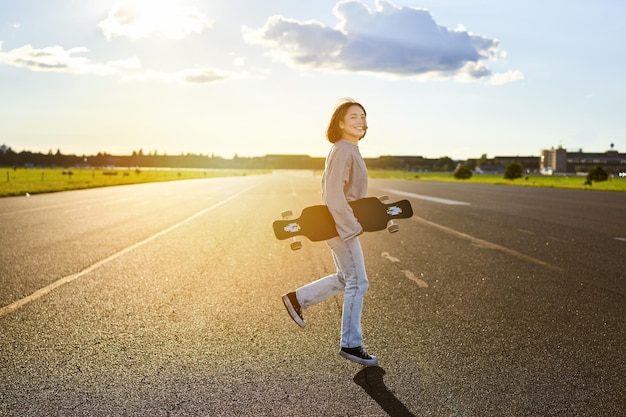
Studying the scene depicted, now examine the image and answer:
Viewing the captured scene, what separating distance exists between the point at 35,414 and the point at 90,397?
39 cm

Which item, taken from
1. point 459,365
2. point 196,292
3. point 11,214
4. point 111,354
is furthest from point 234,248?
point 11,214

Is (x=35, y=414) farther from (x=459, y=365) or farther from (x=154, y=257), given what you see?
(x=154, y=257)

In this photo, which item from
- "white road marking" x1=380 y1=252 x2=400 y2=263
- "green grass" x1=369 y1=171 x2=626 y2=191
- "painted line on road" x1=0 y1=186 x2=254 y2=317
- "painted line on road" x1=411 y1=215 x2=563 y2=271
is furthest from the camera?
"green grass" x1=369 y1=171 x2=626 y2=191

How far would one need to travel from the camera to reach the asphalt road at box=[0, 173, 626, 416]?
434 centimetres

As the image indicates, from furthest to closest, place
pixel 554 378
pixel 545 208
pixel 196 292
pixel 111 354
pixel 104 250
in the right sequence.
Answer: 1. pixel 545 208
2. pixel 104 250
3. pixel 196 292
4. pixel 111 354
5. pixel 554 378

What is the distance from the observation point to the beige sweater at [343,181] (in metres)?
4.65

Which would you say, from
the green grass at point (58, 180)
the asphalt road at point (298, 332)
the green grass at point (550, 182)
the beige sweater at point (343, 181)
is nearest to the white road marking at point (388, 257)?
the asphalt road at point (298, 332)

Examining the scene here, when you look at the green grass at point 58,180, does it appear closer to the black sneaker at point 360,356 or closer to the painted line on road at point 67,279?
the painted line on road at point 67,279

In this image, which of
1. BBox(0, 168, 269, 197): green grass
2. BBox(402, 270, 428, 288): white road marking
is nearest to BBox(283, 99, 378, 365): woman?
BBox(402, 270, 428, 288): white road marking

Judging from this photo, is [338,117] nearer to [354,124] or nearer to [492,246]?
[354,124]

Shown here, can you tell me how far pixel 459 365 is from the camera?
508 cm

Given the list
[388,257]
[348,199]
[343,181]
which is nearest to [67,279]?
[388,257]

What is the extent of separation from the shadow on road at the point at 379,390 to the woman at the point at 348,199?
0.10 m

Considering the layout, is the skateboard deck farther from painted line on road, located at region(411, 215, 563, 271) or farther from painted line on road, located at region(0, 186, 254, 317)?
painted line on road, located at region(411, 215, 563, 271)
